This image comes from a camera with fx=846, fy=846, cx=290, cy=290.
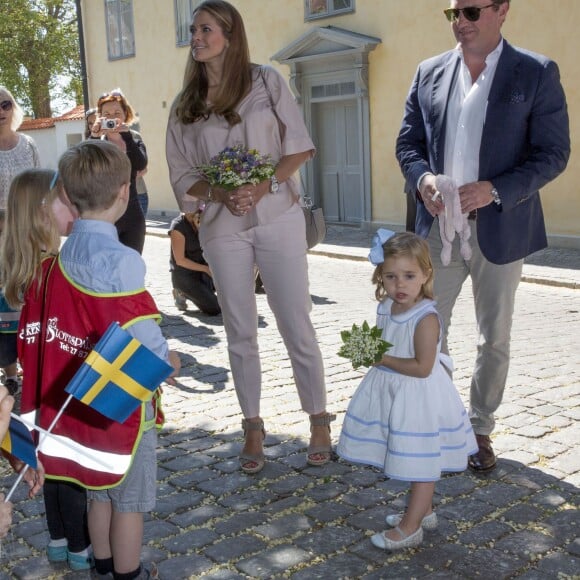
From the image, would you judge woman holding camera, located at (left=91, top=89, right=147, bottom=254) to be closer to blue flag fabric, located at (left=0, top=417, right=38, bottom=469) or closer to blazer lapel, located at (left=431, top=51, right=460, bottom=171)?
blazer lapel, located at (left=431, top=51, right=460, bottom=171)

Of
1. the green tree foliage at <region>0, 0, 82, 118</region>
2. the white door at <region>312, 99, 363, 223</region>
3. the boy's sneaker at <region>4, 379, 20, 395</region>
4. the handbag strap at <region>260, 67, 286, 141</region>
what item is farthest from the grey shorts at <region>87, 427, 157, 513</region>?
the green tree foliage at <region>0, 0, 82, 118</region>

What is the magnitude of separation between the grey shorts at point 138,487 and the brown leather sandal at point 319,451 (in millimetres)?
1424

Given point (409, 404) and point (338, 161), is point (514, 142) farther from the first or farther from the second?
point (338, 161)

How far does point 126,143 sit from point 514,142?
4.11m

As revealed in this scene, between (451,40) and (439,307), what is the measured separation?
11.6 m

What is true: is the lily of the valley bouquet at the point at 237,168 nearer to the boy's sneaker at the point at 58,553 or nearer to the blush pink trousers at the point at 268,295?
the blush pink trousers at the point at 268,295

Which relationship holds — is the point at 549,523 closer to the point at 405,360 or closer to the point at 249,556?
the point at 405,360

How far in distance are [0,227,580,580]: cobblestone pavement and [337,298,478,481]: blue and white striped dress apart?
334 millimetres

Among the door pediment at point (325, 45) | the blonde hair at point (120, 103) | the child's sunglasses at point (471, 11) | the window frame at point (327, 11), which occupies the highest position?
the window frame at point (327, 11)

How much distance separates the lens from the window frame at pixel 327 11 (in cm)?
1669

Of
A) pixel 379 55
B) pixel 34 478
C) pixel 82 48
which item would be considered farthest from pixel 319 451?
pixel 82 48

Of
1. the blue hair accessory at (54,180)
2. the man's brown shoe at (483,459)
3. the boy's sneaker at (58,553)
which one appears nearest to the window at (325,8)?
the man's brown shoe at (483,459)

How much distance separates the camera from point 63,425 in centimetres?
284

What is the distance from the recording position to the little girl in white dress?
3.31 metres
